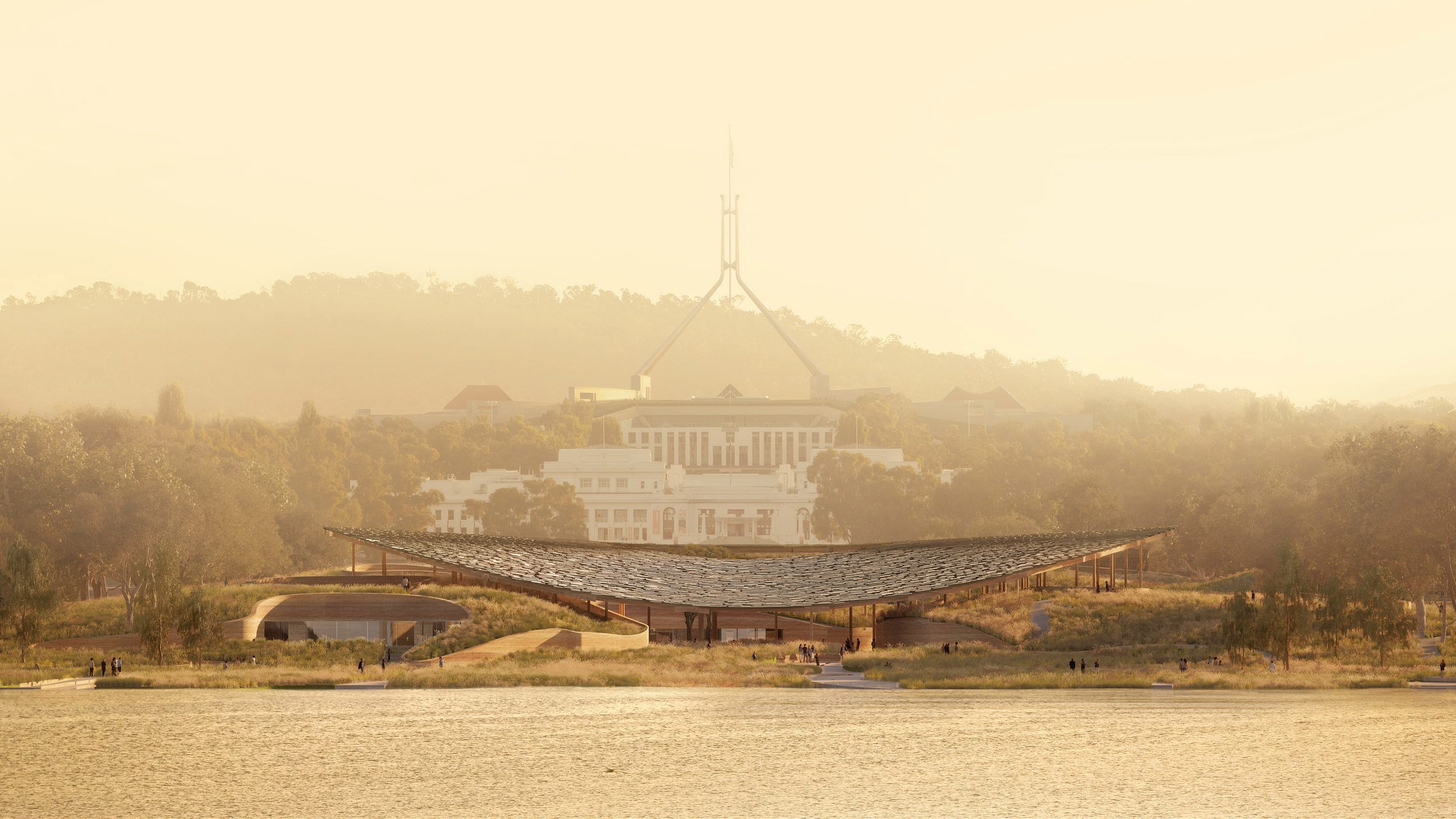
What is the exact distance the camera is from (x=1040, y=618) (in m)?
59.5

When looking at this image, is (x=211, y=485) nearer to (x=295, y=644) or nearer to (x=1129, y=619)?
(x=295, y=644)

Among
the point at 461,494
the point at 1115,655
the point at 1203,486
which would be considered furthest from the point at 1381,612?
the point at 461,494

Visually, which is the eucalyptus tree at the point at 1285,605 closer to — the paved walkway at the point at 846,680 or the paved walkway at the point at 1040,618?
the paved walkway at the point at 1040,618

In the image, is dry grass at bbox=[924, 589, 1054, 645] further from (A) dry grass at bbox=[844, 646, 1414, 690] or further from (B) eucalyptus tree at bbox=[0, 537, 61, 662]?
(B) eucalyptus tree at bbox=[0, 537, 61, 662]

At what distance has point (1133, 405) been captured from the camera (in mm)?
180875

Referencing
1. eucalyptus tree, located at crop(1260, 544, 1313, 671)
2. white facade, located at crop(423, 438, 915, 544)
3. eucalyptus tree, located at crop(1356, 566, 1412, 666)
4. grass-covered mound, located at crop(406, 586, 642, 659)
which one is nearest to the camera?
eucalyptus tree, located at crop(1260, 544, 1313, 671)

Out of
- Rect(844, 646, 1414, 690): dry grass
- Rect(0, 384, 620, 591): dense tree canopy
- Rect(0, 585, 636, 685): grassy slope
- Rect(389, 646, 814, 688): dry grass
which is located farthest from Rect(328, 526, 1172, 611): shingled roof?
Rect(0, 384, 620, 591): dense tree canopy

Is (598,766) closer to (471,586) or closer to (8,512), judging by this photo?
(471,586)

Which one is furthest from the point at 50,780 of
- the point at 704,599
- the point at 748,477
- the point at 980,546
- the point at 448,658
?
the point at 748,477

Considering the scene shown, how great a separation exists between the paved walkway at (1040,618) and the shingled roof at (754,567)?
2.05 metres

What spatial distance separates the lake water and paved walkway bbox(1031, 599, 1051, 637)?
56.7 ft

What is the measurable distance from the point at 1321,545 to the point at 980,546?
52.3ft

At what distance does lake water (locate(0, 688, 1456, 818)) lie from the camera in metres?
24.7

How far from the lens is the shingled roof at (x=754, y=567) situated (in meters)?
57.9
